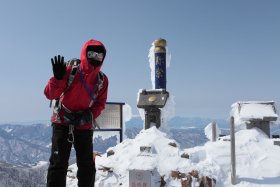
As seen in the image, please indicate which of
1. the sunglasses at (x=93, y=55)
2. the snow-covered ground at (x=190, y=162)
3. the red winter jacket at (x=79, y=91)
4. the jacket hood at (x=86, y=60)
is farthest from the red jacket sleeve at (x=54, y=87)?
the snow-covered ground at (x=190, y=162)

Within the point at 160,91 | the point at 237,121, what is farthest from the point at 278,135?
the point at 160,91

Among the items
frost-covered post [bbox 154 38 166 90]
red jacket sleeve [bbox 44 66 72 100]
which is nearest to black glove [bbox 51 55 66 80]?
red jacket sleeve [bbox 44 66 72 100]

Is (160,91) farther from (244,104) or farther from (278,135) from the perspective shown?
(278,135)

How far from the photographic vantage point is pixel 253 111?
11.6 m

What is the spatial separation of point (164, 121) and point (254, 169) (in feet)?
13.0

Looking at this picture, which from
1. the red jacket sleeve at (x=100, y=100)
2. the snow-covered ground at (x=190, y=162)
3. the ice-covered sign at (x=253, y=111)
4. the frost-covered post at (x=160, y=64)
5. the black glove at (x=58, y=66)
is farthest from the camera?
the frost-covered post at (x=160, y=64)

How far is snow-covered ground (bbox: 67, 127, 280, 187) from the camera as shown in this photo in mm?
7570

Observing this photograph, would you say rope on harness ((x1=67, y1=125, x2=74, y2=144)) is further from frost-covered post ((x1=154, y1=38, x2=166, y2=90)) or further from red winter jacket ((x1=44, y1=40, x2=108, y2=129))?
frost-covered post ((x1=154, y1=38, x2=166, y2=90))

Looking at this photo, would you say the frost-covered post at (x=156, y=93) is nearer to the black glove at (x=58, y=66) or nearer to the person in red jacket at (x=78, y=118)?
the person in red jacket at (x=78, y=118)

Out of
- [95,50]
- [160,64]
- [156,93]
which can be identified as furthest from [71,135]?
[160,64]

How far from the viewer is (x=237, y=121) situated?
11727 millimetres

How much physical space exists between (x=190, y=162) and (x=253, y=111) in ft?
15.7

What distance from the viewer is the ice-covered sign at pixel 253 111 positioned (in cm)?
1122

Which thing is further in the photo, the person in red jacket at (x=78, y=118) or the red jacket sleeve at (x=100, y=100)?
the red jacket sleeve at (x=100, y=100)
